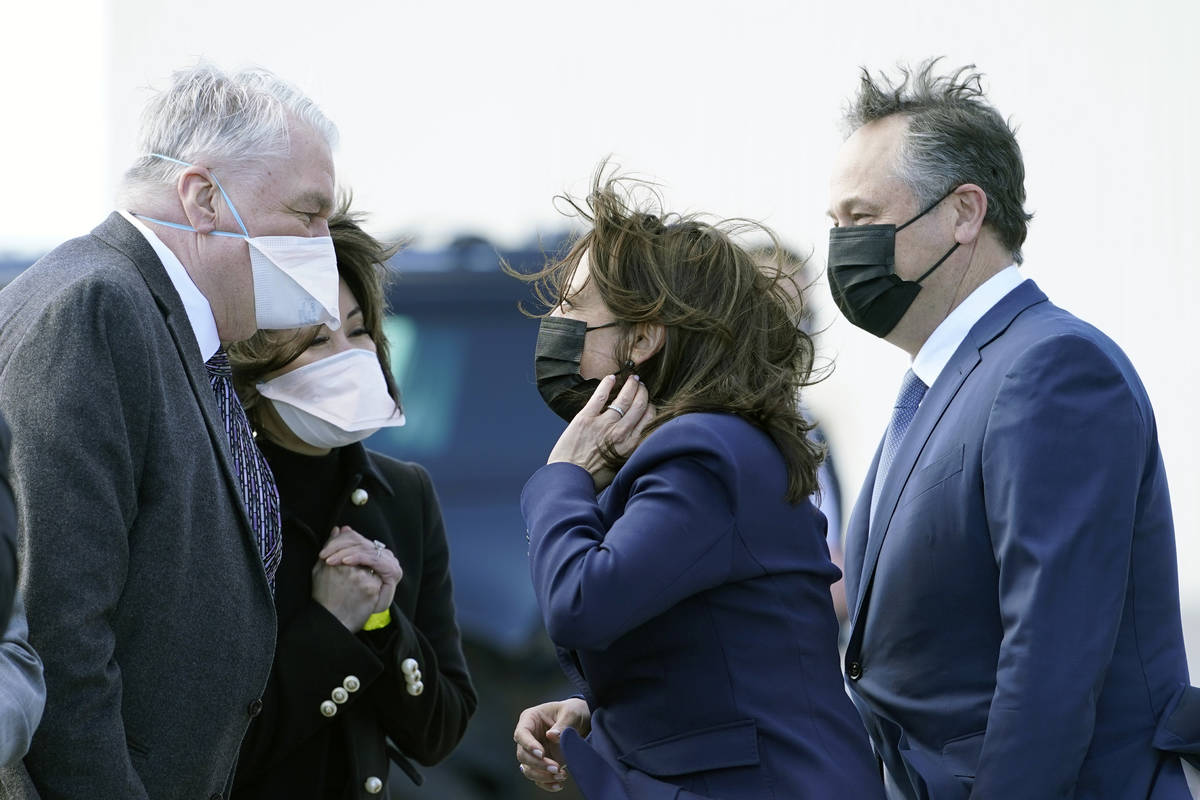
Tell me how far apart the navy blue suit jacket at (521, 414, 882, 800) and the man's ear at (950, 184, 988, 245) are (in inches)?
31.8

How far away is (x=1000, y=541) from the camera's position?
7.06 ft

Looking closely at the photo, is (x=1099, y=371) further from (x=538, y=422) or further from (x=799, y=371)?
(x=538, y=422)

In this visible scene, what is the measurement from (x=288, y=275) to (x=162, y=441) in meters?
0.50

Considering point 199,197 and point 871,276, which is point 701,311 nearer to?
point 871,276

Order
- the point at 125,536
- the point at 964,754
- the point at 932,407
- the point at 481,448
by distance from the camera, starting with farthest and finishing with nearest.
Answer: the point at 481,448, the point at 932,407, the point at 964,754, the point at 125,536

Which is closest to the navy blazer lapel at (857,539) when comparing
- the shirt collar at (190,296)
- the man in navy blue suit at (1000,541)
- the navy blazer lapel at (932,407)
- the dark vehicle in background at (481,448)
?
the man in navy blue suit at (1000,541)

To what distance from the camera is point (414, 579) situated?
294 cm

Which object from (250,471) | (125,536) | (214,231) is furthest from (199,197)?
(125,536)

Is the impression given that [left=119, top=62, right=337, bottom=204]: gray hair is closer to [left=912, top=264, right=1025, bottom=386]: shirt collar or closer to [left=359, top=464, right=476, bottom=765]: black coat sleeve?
[left=359, top=464, right=476, bottom=765]: black coat sleeve

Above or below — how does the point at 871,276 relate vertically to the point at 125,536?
above

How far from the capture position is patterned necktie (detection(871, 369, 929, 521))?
8.73 feet

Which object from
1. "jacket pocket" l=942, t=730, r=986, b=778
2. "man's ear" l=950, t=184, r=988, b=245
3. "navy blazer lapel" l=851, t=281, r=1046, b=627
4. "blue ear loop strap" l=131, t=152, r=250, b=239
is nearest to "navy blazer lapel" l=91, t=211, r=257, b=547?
"blue ear loop strap" l=131, t=152, r=250, b=239

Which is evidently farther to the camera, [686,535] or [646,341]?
[646,341]

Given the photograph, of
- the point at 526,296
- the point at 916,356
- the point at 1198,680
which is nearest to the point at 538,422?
the point at 526,296
